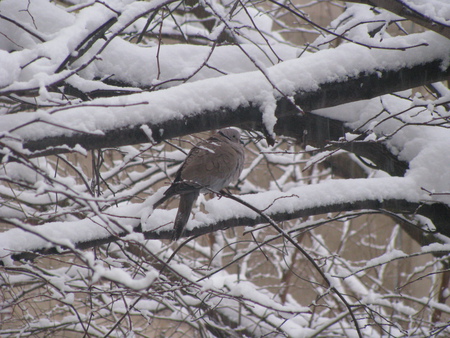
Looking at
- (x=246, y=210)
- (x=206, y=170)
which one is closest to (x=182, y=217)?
(x=246, y=210)

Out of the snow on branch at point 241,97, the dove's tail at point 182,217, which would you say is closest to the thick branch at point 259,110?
the snow on branch at point 241,97

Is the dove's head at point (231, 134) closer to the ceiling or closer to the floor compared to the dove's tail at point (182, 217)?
closer to the ceiling

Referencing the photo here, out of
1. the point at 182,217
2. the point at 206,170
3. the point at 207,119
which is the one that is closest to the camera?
the point at 207,119

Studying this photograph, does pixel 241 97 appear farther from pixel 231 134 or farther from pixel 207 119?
pixel 231 134

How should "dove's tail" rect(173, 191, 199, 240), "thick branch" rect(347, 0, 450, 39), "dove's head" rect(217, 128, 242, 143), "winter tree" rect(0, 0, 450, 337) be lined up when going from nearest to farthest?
"winter tree" rect(0, 0, 450, 337) → "thick branch" rect(347, 0, 450, 39) → "dove's tail" rect(173, 191, 199, 240) → "dove's head" rect(217, 128, 242, 143)

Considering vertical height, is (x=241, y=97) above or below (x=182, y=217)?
above

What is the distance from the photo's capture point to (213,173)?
280cm

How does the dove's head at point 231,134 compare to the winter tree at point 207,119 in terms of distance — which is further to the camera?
the dove's head at point 231,134

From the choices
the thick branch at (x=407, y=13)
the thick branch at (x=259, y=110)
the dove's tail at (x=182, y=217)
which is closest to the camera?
the thick branch at (x=259, y=110)

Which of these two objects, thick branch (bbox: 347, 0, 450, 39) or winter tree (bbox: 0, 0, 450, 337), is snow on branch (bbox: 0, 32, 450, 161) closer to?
winter tree (bbox: 0, 0, 450, 337)

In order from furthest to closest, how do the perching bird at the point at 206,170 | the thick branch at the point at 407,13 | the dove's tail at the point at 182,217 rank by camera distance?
the perching bird at the point at 206,170
the dove's tail at the point at 182,217
the thick branch at the point at 407,13

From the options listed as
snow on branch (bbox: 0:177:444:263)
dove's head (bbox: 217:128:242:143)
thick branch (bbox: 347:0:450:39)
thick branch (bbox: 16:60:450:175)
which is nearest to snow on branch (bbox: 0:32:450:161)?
thick branch (bbox: 16:60:450:175)

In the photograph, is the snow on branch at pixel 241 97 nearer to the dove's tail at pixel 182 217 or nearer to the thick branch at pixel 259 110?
the thick branch at pixel 259 110

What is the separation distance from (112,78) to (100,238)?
1.02 m
